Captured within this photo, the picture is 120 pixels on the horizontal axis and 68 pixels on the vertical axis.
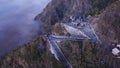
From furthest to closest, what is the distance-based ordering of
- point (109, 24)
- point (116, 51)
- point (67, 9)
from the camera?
point (67, 9) < point (109, 24) < point (116, 51)

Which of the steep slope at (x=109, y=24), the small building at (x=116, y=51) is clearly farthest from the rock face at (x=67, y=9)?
the small building at (x=116, y=51)

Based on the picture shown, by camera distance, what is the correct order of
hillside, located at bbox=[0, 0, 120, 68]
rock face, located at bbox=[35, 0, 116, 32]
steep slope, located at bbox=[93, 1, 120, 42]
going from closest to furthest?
hillside, located at bbox=[0, 0, 120, 68] → steep slope, located at bbox=[93, 1, 120, 42] → rock face, located at bbox=[35, 0, 116, 32]

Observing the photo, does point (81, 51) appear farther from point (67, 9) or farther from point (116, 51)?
point (67, 9)

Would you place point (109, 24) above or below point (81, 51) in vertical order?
above

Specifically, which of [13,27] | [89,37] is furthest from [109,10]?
[13,27]

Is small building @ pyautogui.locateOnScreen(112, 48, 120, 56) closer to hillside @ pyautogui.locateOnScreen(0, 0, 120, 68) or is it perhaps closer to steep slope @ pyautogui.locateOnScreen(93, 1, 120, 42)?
hillside @ pyautogui.locateOnScreen(0, 0, 120, 68)

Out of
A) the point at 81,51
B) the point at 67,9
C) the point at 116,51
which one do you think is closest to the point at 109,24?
the point at 116,51

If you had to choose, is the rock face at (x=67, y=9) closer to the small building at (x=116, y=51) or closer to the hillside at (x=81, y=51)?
the hillside at (x=81, y=51)

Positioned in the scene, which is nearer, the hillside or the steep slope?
Answer: the hillside

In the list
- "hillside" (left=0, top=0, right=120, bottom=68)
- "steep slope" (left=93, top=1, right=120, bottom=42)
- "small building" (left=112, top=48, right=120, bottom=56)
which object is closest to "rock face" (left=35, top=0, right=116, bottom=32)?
"hillside" (left=0, top=0, right=120, bottom=68)

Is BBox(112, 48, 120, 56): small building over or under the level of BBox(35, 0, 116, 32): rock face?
under

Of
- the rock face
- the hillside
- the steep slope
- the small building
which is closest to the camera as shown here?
the hillside
